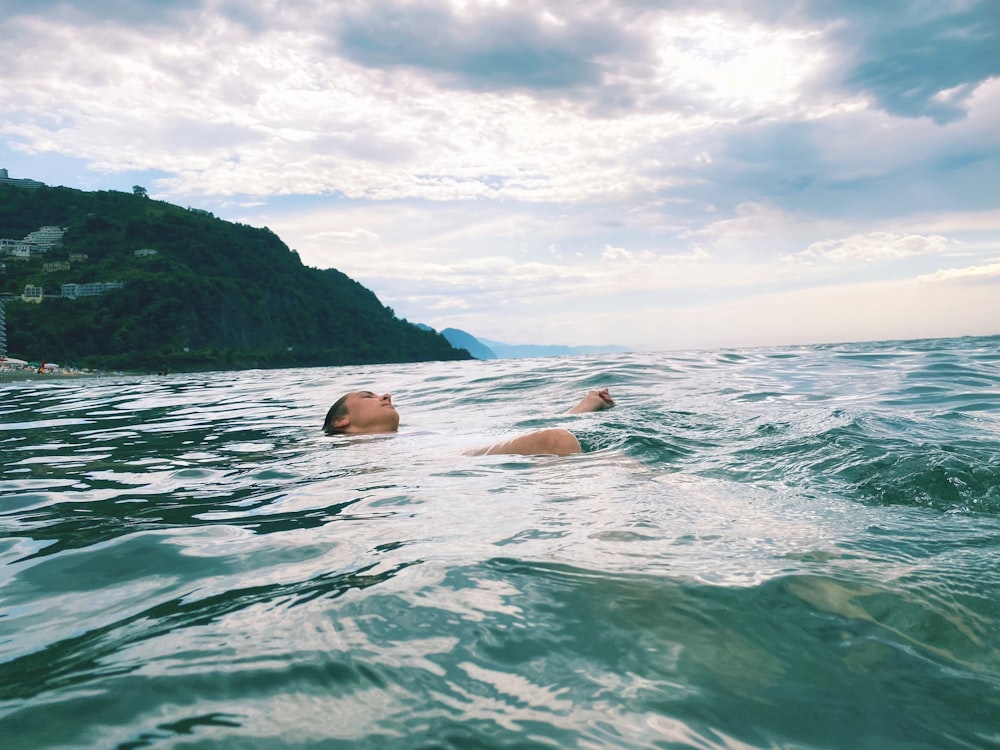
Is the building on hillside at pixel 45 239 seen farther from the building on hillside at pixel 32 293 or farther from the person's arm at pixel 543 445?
the person's arm at pixel 543 445

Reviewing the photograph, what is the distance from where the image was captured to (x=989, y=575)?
2.60 meters

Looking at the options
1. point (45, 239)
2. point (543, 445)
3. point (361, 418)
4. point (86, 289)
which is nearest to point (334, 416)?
point (361, 418)

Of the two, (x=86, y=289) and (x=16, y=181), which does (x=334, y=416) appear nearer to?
(x=86, y=289)

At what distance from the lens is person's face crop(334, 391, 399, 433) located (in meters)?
8.41

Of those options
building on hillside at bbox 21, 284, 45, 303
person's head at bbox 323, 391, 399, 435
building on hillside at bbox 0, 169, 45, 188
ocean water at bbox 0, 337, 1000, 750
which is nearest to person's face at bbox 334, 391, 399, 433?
person's head at bbox 323, 391, 399, 435

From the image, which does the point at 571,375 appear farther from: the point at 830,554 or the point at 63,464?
the point at 830,554

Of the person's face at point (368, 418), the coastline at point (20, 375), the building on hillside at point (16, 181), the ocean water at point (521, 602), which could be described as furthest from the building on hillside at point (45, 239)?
the ocean water at point (521, 602)

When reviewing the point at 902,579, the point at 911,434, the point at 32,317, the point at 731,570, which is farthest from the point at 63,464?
the point at 32,317

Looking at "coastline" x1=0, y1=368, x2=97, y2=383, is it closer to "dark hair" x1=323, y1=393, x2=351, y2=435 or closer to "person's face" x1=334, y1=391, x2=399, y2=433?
"dark hair" x1=323, y1=393, x2=351, y2=435

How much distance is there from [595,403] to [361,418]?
136 inches

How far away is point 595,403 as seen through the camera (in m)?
9.30

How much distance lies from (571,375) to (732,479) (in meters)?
12.1

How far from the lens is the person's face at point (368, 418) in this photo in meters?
8.41

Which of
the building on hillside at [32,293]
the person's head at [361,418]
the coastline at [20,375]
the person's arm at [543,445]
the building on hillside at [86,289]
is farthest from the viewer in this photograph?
the building on hillside at [86,289]
